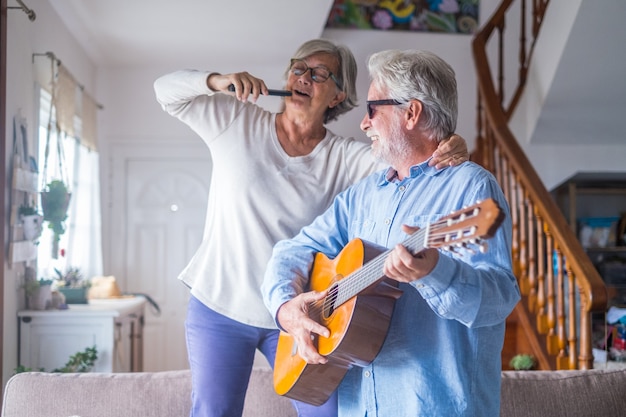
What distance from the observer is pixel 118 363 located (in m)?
4.07

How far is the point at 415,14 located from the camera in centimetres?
564

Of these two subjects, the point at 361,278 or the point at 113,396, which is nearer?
the point at 361,278

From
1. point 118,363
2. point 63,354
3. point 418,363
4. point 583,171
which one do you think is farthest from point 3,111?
point 583,171

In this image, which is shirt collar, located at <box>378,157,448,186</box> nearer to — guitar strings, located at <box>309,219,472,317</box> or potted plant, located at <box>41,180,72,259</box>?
guitar strings, located at <box>309,219,472,317</box>

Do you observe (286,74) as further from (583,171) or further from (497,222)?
(583,171)

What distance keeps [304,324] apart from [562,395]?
3.20ft

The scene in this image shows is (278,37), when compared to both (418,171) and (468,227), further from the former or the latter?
(468,227)

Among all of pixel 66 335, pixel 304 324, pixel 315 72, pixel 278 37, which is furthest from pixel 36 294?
pixel 304 324

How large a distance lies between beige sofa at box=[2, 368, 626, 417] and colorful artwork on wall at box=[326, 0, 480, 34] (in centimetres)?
406

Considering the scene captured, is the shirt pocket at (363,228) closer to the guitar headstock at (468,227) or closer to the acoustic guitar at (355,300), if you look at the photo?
the acoustic guitar at (355,300)

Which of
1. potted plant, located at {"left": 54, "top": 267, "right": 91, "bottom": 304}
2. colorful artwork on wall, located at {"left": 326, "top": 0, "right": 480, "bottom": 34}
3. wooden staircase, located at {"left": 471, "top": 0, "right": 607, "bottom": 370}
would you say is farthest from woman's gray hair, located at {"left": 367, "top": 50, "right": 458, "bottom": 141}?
colorful artwork on wall, located at {"left": 326, "top": 0, "right": 480, "bottom": 34}

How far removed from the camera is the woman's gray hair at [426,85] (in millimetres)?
1362

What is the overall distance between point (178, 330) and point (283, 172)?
3.93 metres

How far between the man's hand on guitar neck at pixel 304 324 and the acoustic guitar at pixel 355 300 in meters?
0.01
